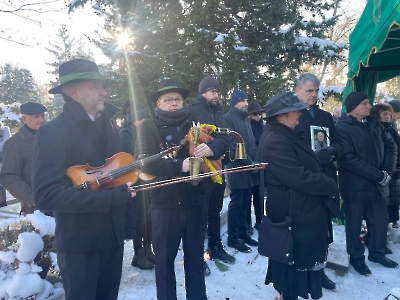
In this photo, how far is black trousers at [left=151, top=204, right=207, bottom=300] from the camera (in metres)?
2.75

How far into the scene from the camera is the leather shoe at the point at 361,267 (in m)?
3.69

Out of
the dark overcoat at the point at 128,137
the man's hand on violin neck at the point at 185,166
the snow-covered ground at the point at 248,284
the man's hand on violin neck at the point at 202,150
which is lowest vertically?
the snow-covered ground at the point at 248,284

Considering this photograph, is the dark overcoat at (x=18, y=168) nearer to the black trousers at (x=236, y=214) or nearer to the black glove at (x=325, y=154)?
the black trousers at (x=236, y=214)

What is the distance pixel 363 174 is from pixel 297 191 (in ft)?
5.01

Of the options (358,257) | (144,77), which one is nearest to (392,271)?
(358,257)

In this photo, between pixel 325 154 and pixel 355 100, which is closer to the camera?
pixel 325 154

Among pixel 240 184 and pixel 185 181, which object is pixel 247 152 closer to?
pixel 240 184

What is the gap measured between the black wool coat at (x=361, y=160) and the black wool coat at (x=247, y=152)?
1351 millimetres

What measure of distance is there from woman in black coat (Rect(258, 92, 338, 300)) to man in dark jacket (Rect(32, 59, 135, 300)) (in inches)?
51.4

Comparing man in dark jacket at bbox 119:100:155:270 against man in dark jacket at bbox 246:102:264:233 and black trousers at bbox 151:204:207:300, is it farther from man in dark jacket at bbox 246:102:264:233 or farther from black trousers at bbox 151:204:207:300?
man in dark jacket at bbox 246:102:264:233

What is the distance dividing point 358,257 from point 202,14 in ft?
22.1

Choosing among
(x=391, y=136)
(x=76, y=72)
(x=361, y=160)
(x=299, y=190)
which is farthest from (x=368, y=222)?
(x=76, y=72)

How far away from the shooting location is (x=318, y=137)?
327 centimetres

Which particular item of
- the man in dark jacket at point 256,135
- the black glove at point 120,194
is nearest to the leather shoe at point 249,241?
the man in dark jacket at point 256,135
